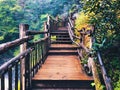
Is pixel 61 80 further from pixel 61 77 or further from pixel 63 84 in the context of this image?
pixel 61 77

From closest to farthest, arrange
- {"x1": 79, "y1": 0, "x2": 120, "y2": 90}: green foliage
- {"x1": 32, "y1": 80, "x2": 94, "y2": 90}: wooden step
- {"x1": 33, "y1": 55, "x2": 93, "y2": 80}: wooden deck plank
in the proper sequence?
{"x1": 79, "y1": 0, "x2": 120, "y2": 90}: green foliage
{"x1": 32, "y1": 80, "x2": 94, "y2": 90}: wooden step
{"x1": 33, "y1": 55, "x2": 93, "y2": 80}: wooden deck plank

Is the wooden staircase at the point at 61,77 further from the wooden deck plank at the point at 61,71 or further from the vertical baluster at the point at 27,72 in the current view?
the vertical baluster at the point at 27,72

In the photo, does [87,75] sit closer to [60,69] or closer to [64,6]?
[60,69]

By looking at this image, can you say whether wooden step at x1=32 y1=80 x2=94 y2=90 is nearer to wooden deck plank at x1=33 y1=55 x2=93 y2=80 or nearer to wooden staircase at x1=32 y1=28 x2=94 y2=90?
wooden staircase at x1=32 y1=28 x2=94 y2=90

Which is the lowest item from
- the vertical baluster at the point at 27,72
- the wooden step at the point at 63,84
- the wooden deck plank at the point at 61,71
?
the wooden step at the point at 63,84

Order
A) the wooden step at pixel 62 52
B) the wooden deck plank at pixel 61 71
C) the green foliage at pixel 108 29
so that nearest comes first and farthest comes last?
the green foliage at pixel 108 29 → the wooden deck plank at pixel 61 71 → the wooden step at pixel 62 52

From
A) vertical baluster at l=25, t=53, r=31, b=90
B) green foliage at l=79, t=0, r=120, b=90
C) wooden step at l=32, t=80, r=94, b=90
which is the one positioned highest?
green foliage at l=79, t=0, r=120, b=90

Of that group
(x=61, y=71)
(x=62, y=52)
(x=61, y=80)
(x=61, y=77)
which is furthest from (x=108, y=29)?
(x=62, y=52)

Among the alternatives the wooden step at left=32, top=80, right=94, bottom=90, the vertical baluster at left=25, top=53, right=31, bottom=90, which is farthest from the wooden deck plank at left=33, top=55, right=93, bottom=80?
the vertical baluster at left=25, top=53, right=31, bottom=90

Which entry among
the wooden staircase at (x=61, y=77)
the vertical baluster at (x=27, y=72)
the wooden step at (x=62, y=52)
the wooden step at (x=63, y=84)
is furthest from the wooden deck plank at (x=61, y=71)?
the wooden step at (x=62, y=52)

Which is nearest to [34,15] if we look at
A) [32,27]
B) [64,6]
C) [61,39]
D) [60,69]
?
[32,27]

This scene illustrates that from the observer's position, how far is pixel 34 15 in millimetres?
45750

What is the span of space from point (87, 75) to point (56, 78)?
0.98 m

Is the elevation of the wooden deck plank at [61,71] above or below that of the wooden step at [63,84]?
above
